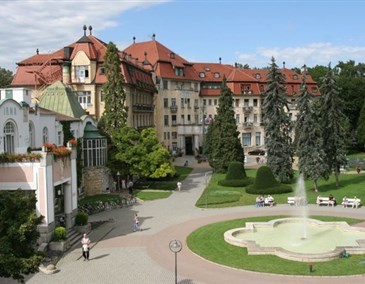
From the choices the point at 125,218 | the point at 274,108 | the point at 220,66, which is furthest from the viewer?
the point at 220,66

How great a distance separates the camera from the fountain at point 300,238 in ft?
86.1

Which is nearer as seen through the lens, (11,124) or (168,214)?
(11,124)

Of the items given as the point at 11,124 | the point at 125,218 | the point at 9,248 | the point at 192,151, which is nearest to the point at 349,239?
the point at 125,218

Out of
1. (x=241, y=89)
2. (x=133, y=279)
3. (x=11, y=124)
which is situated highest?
(x=241, y=89)

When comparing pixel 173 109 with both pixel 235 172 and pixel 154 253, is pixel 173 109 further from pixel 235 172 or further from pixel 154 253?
pixel 154 253

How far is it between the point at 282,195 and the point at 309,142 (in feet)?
18.3

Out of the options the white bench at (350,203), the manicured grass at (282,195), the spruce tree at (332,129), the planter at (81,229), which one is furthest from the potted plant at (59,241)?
the spruce tree at (332,129)

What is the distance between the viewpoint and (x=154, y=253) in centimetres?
2828

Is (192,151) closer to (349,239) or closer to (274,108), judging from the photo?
(274,108)

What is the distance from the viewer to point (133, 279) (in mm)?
23703

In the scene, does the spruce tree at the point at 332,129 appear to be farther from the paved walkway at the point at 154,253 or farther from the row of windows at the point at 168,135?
the row of windows at the point at 168,135

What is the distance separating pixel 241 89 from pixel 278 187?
155 feet

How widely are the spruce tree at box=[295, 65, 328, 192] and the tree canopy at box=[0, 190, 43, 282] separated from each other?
103ft

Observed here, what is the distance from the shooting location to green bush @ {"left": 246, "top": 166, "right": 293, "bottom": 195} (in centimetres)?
4634
